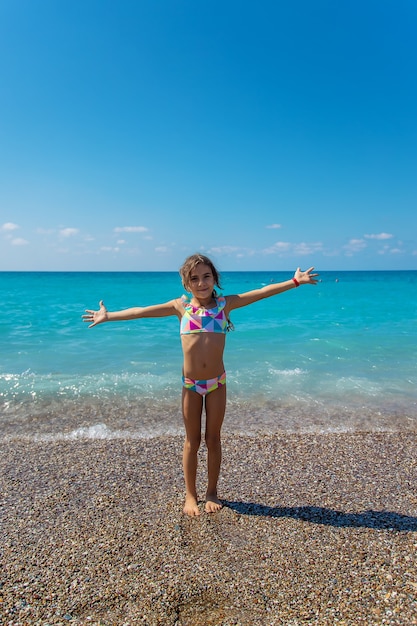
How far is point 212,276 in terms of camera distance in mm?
4160

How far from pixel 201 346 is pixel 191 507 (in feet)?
5.34

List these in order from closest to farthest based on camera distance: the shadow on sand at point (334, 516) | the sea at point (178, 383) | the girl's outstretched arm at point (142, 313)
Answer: the shadow on sand at point (334, 516) → the girl's outstretched arm at point (142, 313) → the sea at point (178, 383)

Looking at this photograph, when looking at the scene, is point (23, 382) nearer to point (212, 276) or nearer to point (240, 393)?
point (240, 393)

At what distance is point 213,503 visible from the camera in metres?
4.32

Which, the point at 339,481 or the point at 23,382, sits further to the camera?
the point at 23,382

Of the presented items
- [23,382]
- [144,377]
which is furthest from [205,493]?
[23,382]

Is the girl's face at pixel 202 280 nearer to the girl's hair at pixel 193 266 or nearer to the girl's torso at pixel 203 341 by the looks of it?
the girl's hair at pixel 193 266

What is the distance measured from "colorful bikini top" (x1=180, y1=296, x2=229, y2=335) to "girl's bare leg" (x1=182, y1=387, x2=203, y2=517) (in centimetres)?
61

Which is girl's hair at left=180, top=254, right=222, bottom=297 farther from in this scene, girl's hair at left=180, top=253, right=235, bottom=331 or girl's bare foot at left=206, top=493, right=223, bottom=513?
girl's bare foot at left=206, top=493, right=223, bottom=513

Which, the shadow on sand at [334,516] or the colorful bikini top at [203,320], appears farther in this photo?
the colorful bikini top at [203,320]

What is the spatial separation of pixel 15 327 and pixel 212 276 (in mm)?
17871

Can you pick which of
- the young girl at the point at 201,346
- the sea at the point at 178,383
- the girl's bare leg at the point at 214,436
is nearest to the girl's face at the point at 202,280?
the young girl at the point at 201,346

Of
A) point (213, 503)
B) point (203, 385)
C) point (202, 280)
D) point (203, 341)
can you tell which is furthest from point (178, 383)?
point (202, 280)

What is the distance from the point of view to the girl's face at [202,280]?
162 inches
